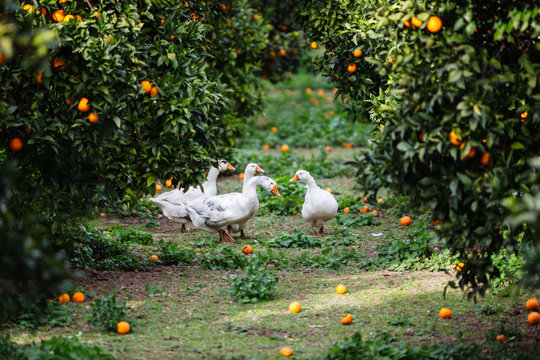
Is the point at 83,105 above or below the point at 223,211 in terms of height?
above

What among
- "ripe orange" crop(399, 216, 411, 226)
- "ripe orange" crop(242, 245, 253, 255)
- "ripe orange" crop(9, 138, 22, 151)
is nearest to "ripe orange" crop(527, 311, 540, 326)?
"ripe orange" crop(242, 245, 253, 255)

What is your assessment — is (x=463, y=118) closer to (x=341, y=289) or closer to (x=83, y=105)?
(x=341, y=289)

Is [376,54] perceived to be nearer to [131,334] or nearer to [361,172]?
[361,172]

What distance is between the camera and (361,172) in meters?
4.84

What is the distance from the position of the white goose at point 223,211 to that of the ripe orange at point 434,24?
14.1ft

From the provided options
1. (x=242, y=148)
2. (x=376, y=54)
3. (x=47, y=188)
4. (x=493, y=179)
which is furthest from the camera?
(x=242, y=148)

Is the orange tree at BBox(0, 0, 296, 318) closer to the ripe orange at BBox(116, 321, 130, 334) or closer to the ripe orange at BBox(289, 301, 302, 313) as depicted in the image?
the ripe orange at BBox(116, 321, 130, 334)

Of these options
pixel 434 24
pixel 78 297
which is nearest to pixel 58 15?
pixel 78 297

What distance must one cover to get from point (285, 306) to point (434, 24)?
2960 mm

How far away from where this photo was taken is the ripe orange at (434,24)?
4.57 m

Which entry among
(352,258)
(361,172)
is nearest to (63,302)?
(361,172)

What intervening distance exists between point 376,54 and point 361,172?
259 cm

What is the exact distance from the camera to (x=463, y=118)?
4410mm

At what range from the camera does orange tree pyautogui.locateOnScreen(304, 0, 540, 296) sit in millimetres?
4332
